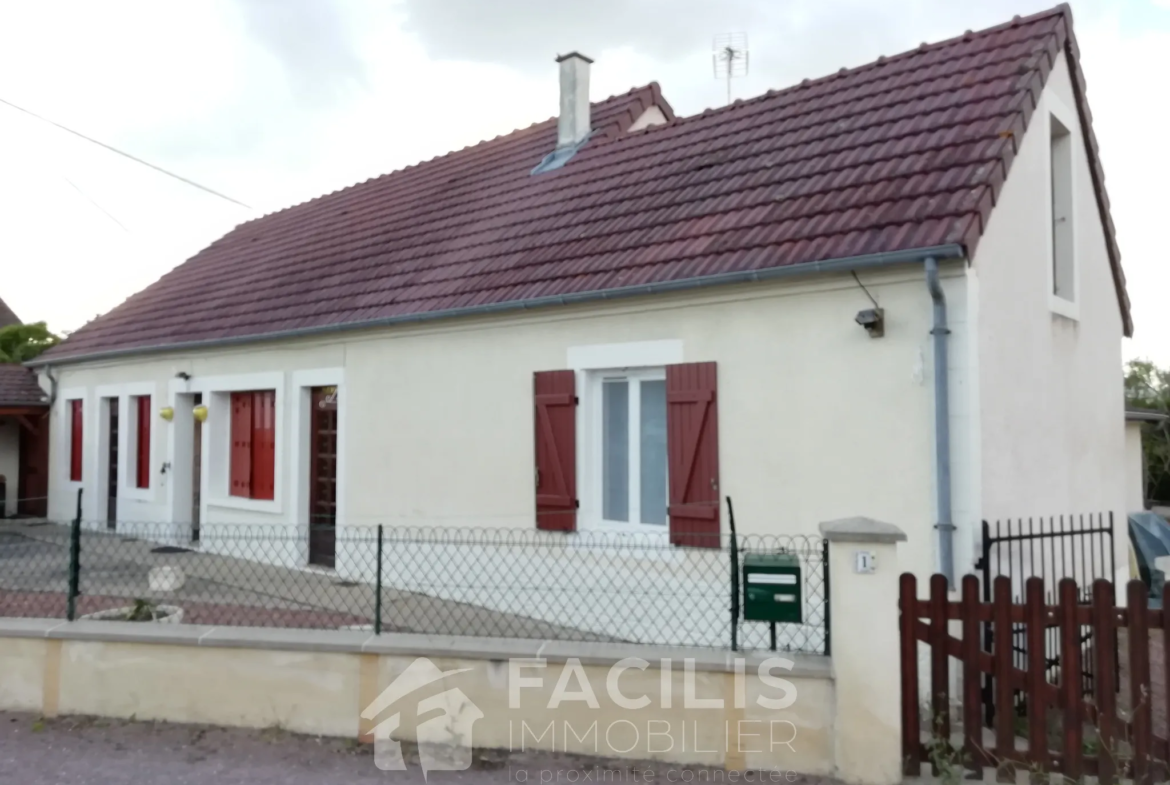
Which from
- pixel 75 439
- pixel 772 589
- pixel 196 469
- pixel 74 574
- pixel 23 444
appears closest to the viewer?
pixel 772 589

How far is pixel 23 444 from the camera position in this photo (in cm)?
1694

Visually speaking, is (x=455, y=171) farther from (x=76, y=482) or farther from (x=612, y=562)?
(x=76, y=482)

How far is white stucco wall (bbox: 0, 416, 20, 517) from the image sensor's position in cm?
1697

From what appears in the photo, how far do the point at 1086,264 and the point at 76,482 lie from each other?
15.2 meters

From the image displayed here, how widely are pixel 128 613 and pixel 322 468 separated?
435cm

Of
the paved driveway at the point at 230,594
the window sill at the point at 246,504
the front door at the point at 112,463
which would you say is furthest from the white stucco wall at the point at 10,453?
the window sill at the point at 246,504

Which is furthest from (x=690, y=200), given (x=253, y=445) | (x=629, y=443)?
(x=253, y=445)

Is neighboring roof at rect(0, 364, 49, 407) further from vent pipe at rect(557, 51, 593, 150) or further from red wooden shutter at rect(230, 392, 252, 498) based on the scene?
vent pipe at rect(557, 51, 593, 150)

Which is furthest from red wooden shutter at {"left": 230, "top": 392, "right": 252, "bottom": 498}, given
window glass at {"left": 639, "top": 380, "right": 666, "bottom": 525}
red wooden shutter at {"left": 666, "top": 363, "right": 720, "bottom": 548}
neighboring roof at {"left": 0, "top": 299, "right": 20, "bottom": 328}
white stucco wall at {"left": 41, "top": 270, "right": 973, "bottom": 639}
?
neighboring roof at {"left": 0, "top": 299, "right": 20, "bottom": 328}

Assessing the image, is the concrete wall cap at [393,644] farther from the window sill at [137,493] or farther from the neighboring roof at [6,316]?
the neighboring roof at [6,316]

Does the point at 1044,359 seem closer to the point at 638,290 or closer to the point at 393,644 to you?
the point at 638,290

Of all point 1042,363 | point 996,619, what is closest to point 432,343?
point 1042,363

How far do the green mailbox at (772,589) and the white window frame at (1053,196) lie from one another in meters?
4.20

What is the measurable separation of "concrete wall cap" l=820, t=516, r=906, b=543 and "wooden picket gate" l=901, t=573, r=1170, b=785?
34cm
